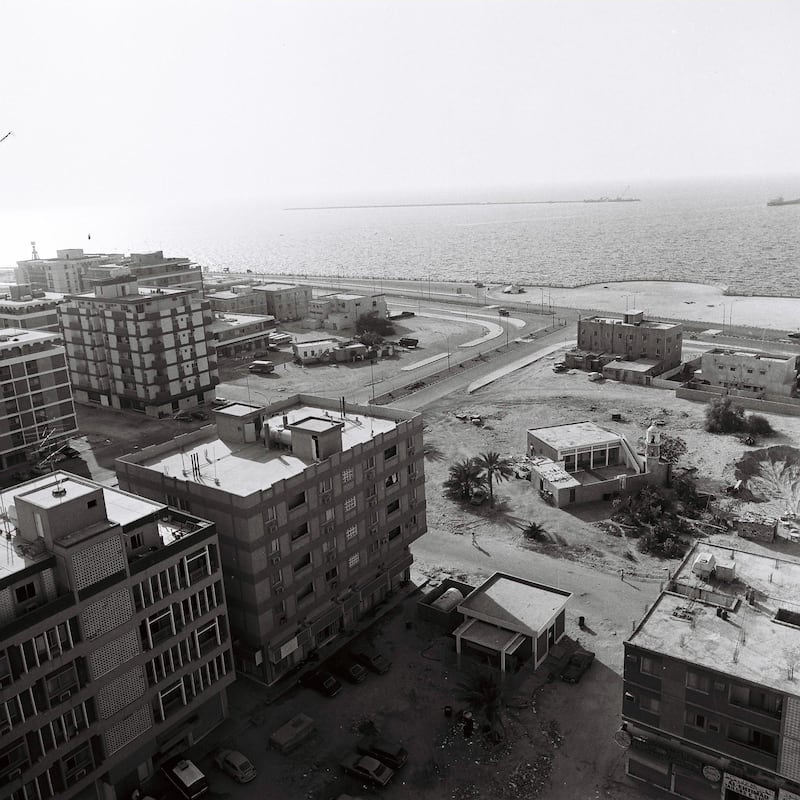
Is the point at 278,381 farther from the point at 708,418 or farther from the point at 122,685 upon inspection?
the point at 122,685

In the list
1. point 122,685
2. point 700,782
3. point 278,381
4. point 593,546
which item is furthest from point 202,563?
point 278,381

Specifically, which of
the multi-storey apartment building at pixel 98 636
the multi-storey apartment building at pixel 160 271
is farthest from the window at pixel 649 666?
the multi-storey apartment building at pixel 160 271

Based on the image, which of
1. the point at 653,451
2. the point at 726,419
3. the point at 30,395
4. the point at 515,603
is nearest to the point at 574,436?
the point at 653,451

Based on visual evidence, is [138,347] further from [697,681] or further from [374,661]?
[697,681]

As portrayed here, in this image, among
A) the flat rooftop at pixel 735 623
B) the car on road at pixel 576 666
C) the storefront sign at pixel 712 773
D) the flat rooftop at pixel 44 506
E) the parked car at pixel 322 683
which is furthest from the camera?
the car on road at pixel 576 666

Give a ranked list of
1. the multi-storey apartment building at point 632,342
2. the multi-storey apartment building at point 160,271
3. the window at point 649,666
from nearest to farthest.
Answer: the window at point 649,666, the multi-storey apartment building at point 632,342, the multi-storey apartment building at point 160,271

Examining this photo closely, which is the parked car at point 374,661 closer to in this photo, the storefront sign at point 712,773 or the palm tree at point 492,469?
the storefront sign at point 712,773

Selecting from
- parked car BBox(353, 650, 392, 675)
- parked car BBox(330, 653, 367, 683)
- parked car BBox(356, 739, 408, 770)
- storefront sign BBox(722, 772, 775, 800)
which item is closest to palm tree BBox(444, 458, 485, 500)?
parked car BBox(353, 650, 392, 675)

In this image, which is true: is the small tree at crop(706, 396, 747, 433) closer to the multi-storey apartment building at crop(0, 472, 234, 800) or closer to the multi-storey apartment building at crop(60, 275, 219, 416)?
the multi-storey apartment building at crop(0, 472, 234, 800)
